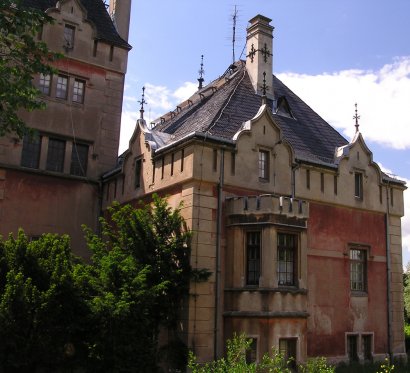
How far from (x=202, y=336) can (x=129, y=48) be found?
15144mm

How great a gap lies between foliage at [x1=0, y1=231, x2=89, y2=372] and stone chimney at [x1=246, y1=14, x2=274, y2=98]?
12.1 m

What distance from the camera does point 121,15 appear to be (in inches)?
1072

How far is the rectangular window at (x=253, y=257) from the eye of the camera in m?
17.7

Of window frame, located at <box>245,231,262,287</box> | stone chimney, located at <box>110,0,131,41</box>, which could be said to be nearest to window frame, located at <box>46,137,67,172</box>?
stone chimney, located at <box>110,0,131,41</box>

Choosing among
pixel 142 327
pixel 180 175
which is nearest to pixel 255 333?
pixel 142 327

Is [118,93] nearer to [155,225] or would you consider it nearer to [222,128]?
[222,128]

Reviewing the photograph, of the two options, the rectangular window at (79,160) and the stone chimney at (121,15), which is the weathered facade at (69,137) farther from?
the stone chimney at (121,15)

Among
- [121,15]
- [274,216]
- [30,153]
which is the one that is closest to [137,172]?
[30,153]

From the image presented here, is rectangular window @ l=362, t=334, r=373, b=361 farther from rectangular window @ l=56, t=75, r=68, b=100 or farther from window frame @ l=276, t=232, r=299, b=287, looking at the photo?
rectangular window @ l=56, t=75, r=68, b=100

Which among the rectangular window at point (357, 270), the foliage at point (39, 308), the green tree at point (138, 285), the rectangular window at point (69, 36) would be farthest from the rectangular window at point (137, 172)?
the rectangular window at point (357, 270)

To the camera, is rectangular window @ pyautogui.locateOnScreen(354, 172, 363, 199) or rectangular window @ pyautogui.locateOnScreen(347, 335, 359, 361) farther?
rectangular window @ pyautogui.locateOnScreen(354, 172, 363, 199)

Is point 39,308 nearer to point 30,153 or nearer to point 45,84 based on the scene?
point 30,153

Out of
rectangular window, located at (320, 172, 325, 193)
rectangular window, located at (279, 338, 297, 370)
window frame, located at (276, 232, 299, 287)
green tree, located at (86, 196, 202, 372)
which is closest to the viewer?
green tree, located at (86, 196, 202, 372)

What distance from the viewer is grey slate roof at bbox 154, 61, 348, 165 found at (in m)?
20.1
